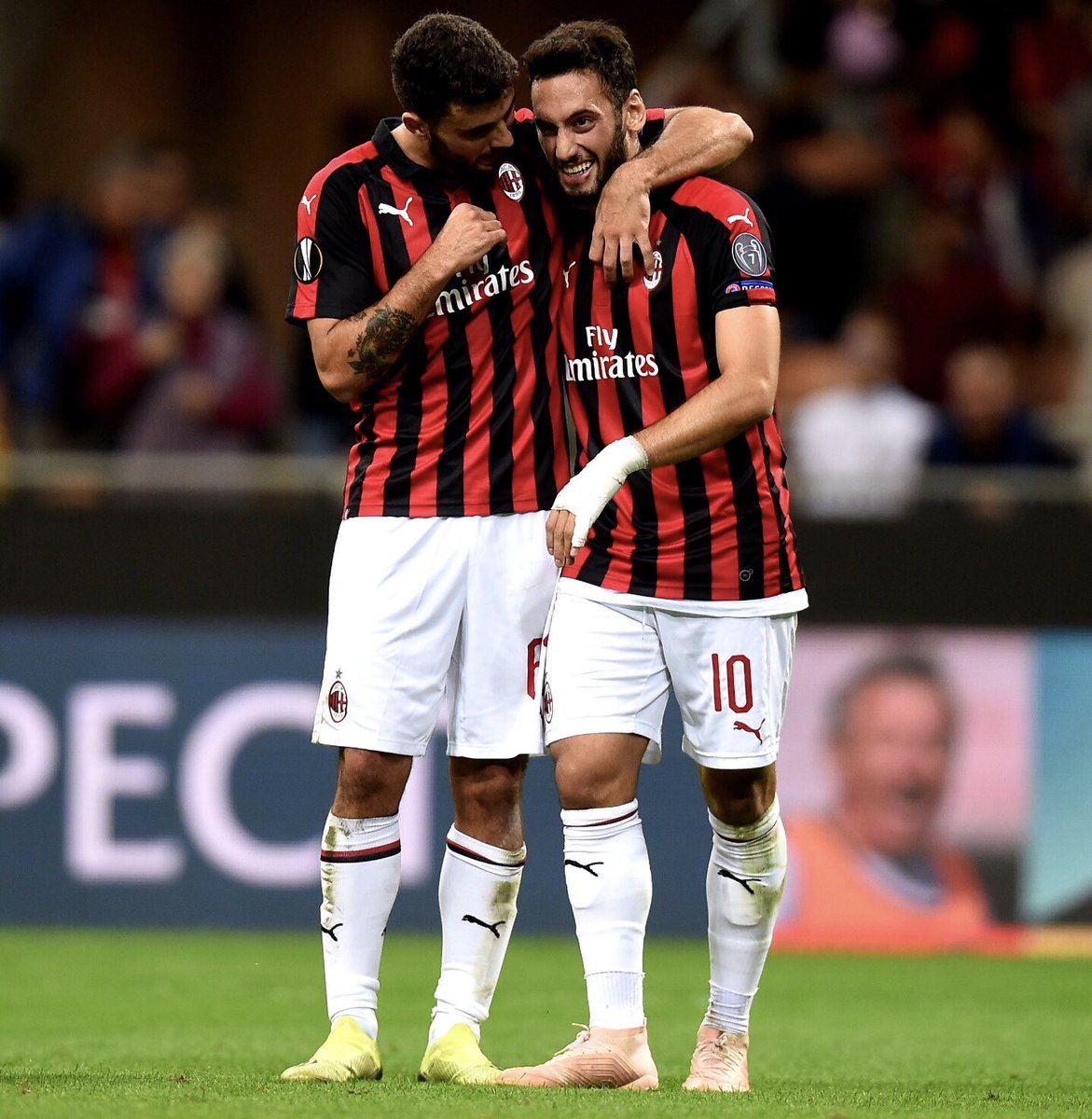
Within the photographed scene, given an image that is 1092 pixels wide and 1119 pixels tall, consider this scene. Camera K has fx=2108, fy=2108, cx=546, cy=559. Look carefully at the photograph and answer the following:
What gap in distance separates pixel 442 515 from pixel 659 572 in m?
0.53

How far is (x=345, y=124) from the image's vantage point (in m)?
11.0

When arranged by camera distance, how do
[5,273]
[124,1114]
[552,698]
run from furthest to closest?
[5,273]
[552,698]
[124,1114]

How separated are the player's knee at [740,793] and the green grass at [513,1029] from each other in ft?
2.12

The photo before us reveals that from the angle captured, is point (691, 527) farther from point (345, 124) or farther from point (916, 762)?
point (345, 124)

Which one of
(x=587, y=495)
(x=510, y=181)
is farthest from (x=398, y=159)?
(x=587, y=495)

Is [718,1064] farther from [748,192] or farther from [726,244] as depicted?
[748,192]

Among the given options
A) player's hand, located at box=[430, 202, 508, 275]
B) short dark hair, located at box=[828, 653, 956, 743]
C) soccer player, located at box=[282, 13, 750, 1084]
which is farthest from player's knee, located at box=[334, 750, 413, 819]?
short dark hair, located at box=[828, 653, 956, 743]

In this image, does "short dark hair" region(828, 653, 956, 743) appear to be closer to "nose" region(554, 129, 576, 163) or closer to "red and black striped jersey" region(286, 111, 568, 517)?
"red and black striped jersey" region(286, 111, 568, 517)

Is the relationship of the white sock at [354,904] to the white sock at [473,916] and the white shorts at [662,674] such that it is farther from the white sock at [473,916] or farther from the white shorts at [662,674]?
the white shorts at [662,674]

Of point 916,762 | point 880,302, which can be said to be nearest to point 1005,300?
point 880,302

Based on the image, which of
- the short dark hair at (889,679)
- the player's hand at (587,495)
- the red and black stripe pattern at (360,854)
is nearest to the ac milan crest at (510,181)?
the player's hand at (587,495)

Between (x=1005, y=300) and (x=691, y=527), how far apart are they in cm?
599

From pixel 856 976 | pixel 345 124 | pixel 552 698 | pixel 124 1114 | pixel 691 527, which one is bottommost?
pixel 856 976

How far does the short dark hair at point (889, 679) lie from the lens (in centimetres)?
860
